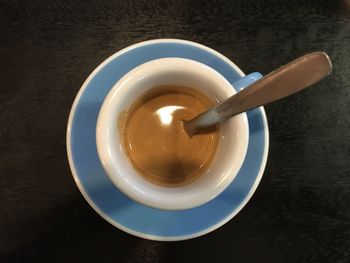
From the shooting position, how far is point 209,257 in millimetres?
939

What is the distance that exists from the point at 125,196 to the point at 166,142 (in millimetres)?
144

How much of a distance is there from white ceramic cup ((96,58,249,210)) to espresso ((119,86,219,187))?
6 cm

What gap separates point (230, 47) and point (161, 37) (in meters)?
0.16

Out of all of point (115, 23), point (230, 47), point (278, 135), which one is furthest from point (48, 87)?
point (278, 135)

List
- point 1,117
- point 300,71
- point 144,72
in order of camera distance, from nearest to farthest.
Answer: point 300,71
point 144,72
point 1,117

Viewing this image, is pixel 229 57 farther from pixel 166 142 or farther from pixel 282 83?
pixel 282 83

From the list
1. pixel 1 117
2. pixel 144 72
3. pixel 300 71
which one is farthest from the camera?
pixel 1 117

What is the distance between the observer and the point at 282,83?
0.58 metres

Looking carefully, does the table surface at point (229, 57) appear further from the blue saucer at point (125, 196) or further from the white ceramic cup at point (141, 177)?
the white ceramic cup at point (141, 177)

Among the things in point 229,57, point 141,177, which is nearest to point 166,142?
point 141,177

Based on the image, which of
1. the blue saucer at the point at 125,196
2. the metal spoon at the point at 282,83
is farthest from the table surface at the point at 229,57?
the metal spoon at the point at 282,83

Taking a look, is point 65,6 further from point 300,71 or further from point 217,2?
point 300,71

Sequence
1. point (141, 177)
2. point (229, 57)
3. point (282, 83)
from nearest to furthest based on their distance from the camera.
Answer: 1. point (282, 83)
2. point (141, 177)
3. point (229, 57)

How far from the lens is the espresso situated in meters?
0.85
